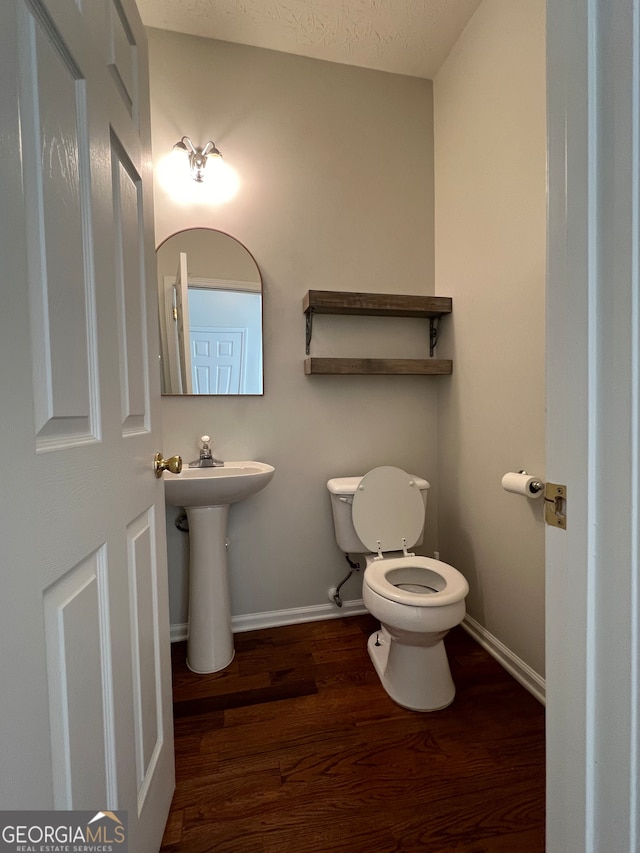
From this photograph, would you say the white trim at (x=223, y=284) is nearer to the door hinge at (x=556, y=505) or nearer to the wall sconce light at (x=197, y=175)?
the wall sconce light at (x=197, y=175)

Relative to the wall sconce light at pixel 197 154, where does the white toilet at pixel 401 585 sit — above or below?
below

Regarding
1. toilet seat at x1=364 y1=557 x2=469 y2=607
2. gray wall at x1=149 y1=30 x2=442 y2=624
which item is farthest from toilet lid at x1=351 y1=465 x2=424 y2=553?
gray wall at x1=149 y1=30 x2=442 y2=624

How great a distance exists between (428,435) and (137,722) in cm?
163

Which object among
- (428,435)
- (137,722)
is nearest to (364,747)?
(137,722)

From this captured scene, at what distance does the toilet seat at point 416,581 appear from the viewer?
3.85 feet

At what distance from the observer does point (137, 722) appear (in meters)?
0.72

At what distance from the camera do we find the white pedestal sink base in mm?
1446

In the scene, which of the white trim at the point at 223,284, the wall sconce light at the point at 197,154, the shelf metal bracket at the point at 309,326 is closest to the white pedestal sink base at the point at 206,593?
the shelf metal bracket at the point at 309,326

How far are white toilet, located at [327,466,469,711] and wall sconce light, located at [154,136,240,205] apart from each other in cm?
147

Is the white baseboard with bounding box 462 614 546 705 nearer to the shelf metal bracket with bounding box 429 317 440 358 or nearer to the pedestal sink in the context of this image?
the pedestal sink

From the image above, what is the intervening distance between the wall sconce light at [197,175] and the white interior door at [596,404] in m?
1.46

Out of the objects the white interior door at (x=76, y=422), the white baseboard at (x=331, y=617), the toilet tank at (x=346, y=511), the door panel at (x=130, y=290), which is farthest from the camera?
the toilet tank at (x=346, y=511)

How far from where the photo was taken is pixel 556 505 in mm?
485

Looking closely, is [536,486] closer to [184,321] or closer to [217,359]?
[217,359]
